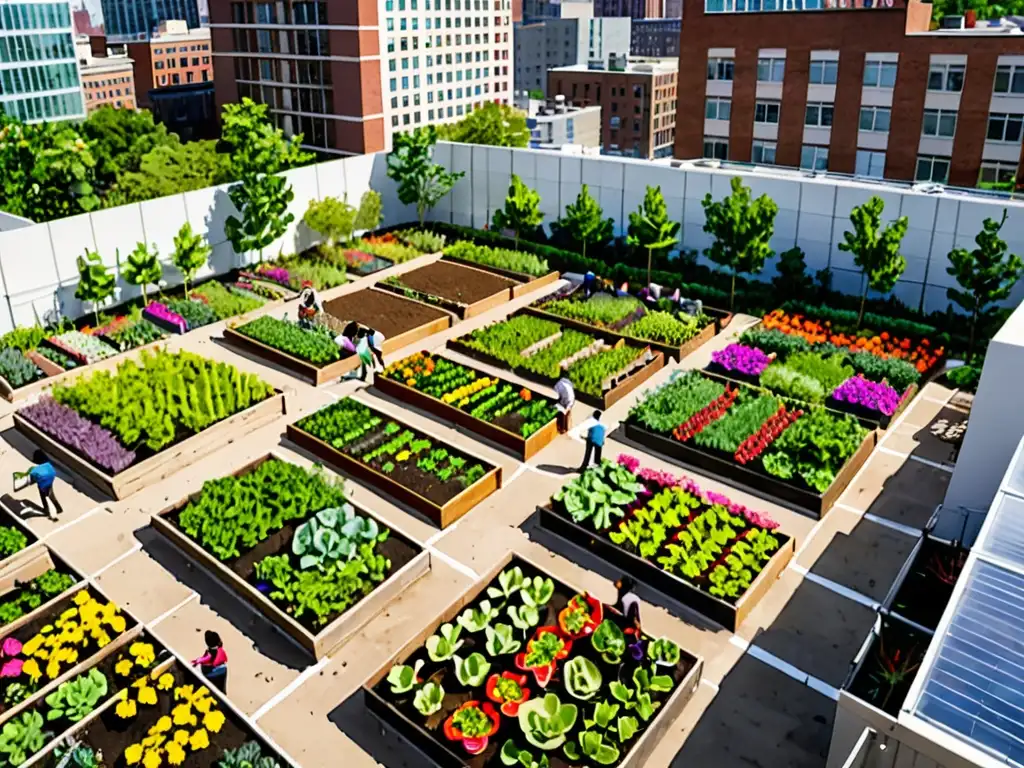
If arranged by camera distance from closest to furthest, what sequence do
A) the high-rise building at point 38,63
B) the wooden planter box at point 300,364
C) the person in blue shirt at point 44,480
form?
the person in blue shirt at point 44,480 → the wooden planter box at point 300,364 → the high-rise building at point 38,63

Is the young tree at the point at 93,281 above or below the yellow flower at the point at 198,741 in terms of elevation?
above

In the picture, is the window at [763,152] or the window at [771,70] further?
the window at [763,152]

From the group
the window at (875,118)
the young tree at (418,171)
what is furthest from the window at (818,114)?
the young tree at (418,171)

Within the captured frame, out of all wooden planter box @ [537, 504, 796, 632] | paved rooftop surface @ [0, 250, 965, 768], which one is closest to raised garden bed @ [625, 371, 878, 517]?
paved rooftop surface @ [0, 250, 965, 768]

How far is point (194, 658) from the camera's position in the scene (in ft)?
44.3

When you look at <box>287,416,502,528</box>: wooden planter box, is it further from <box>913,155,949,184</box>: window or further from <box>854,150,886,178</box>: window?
<box>913,155,949,184</box>: window

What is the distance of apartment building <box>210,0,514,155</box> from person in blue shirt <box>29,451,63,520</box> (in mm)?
52345

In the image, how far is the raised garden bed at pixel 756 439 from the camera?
17.3m

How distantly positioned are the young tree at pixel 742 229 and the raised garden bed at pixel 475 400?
8.85 m

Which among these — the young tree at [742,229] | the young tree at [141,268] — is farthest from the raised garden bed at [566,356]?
the young tree at [141,268]

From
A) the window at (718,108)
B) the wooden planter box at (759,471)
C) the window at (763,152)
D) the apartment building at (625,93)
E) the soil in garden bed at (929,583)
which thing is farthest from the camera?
the apartment building at (625,93)

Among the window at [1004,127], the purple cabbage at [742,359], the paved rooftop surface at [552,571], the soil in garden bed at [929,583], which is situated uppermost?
the window at [1004,127]

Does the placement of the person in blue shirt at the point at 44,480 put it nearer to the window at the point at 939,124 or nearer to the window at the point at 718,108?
the window at the point at 718,108

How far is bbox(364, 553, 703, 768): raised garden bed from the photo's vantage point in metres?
11.2
